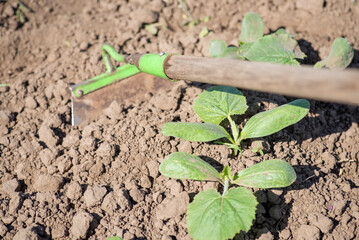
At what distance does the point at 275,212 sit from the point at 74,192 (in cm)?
105

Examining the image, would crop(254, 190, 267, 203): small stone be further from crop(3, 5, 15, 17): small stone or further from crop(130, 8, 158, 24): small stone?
crop(3, 5, 15, 17): small stone

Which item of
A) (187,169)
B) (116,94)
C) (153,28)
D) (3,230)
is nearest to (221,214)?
(187,169)

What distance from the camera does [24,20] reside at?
324 centimetres

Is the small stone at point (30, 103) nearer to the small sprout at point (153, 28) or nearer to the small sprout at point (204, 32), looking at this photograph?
the small sprout at point (153, 28)

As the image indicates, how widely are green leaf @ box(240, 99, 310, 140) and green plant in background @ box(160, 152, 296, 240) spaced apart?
0.57 ft

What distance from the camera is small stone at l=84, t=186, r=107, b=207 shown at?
1.86 metres

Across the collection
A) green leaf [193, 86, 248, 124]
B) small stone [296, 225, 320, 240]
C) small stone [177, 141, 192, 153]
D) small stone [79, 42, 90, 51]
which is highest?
small stone [79, 42, 90, 51]

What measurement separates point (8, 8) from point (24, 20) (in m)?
0.17

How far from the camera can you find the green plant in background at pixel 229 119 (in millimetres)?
1797

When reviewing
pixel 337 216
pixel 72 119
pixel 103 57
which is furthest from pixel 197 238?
pixel 103 57

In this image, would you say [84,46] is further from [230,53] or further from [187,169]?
[187,169]

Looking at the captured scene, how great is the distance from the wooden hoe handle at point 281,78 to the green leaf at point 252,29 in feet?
3.17

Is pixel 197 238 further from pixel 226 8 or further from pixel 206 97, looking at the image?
pixel 226 8

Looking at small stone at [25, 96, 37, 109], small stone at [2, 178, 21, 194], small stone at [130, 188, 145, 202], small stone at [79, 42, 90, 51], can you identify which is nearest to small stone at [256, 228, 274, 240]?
small stone at [130, 188, 145, 202]
